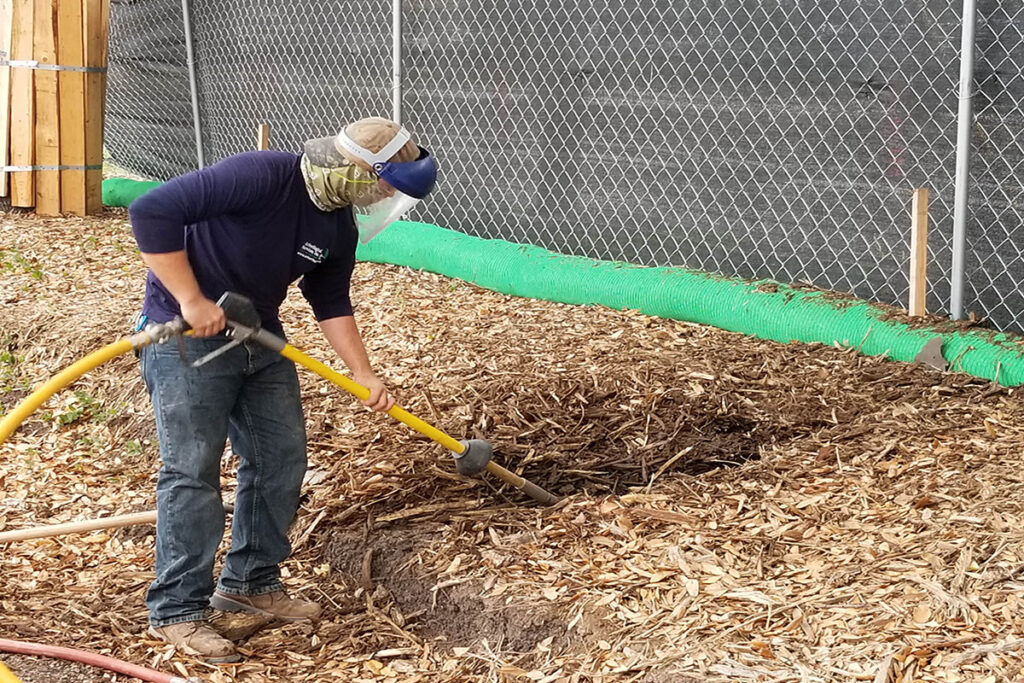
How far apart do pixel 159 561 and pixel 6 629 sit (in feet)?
1.91

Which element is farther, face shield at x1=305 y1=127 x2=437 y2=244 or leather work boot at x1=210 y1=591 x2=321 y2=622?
leather work boot at x1=210 y1=591 x2=321 y2=622

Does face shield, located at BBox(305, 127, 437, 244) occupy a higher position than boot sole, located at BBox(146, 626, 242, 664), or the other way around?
face shield, located at BBox(305, 127, 437, 244)

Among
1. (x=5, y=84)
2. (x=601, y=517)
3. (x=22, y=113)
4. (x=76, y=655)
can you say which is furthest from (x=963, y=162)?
(x=5, y=84)

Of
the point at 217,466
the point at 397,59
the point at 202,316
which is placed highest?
the point at 397,59

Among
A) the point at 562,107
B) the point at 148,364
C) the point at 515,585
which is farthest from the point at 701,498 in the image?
the point at 562,107

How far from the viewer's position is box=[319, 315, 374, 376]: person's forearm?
3.65 metres

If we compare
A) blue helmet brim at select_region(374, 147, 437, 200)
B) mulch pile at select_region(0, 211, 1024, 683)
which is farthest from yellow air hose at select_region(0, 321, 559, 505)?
blue helmet brim at select_region(374, 147, 437, 200)

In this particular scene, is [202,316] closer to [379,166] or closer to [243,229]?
[243,229]

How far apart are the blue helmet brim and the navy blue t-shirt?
26cm

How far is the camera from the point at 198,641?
354 cm

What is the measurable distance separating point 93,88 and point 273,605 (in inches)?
254

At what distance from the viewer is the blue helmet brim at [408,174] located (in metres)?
3.22

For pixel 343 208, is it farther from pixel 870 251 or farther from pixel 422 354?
pixel 870 251

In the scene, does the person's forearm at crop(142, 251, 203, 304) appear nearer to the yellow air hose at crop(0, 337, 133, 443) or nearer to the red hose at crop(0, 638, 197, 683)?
the yellow air hose at crop(0, 337, 133, 443)
